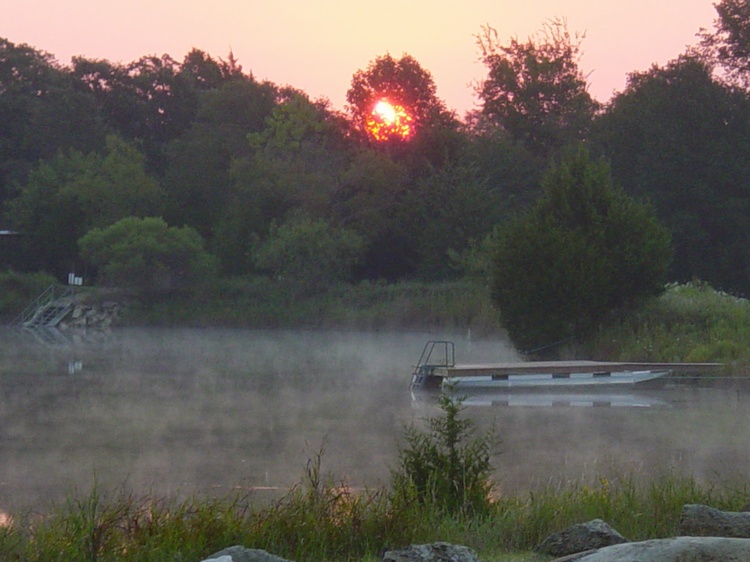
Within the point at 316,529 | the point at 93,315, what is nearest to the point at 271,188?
the point at 93,315

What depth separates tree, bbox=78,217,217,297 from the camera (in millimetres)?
51500

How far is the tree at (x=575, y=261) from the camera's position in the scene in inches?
→ 1094

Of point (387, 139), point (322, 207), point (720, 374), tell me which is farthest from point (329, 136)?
point (720, 374)

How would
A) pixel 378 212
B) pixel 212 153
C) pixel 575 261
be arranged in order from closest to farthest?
pixel 575 261 → pixel 378 212 → pixel 212 153

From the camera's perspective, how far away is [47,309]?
51.4 m

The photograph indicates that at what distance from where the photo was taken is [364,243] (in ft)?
174

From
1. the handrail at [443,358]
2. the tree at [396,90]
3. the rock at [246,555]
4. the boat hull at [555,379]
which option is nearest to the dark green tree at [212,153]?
the tree at [396,90]

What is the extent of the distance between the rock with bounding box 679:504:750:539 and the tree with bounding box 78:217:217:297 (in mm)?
45511

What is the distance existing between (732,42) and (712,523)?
5055cm

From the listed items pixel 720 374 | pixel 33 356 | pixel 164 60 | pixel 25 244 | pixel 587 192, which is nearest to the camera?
pixel 720 374

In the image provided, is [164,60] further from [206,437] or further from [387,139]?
[206,437]

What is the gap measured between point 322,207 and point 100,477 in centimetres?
4192

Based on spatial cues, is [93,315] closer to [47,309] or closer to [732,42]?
[47,309]

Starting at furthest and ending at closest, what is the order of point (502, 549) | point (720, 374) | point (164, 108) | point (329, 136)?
point (164, 108), point (329, 136), point (720, 374), point (502, 549)
